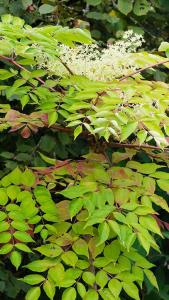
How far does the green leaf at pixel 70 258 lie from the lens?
1.48 meters

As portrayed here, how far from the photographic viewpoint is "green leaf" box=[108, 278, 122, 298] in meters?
1.44

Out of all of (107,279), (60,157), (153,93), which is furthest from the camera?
(60,157)

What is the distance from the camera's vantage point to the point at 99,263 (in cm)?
151

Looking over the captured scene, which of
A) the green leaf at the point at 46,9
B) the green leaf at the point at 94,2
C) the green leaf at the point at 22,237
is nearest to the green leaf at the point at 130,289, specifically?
the green leaf at the point at 22,237

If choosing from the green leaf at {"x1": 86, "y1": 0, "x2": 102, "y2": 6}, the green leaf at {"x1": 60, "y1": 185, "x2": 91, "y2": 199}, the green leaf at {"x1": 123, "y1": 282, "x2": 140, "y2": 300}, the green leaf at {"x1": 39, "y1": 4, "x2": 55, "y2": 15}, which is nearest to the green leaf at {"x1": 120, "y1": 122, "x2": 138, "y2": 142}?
the green leaf at {"x1": 60, "y1": 185, "x2": 91, "y2": 199}

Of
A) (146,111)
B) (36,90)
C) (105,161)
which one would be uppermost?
(146,111)

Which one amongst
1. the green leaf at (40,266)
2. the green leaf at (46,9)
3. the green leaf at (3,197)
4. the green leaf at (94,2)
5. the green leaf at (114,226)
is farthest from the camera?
the green leaf at (94,2)

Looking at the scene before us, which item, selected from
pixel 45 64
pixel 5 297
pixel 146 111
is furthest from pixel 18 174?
pixel 5 297

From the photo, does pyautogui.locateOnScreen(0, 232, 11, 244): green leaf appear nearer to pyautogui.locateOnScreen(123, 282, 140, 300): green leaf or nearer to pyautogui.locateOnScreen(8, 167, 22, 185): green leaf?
pyautogui.locateOnScreen(8, 167, 22, 185): green leaf

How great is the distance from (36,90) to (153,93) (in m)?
0.40

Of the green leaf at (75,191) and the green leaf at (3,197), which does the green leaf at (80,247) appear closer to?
the green leaf at (75,191)

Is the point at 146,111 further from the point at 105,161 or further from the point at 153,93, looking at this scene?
the point at 105,161

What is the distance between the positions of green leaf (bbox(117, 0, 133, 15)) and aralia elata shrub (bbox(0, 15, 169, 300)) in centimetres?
92

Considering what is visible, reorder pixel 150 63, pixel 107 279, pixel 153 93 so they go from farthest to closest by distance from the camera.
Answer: pixel 150 63 < pixel 153 93 < pixel 107 279
